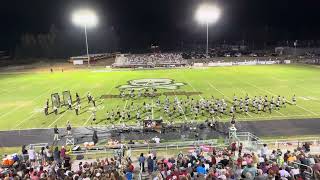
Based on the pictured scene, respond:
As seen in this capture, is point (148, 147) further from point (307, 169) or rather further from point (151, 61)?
point (151, 61)

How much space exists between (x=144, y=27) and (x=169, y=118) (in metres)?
103

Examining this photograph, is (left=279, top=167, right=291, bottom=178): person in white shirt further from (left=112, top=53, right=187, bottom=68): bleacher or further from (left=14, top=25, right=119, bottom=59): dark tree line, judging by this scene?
(left=14, top=25, right=119, bottom=59): dark tree line

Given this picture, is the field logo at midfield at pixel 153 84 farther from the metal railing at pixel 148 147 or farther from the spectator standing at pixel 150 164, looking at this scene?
the spectator standing at pixel 150 164

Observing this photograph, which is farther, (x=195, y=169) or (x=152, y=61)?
(x=152, y=61)

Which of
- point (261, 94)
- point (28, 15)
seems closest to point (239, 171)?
point (261, 94)

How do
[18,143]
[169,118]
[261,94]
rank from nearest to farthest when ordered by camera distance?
1. [18,143]
2. [169,118]
3. [261,94]

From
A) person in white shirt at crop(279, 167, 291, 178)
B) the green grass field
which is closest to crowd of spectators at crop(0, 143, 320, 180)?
person in white shirt at crop(279, 167, 291, 178)

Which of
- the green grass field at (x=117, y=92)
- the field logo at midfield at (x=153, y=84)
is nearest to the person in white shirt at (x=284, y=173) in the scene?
the green grass field at (x=117, y=92)

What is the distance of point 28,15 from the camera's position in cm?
10669

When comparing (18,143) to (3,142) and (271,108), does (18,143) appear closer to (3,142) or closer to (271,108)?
(3,142)

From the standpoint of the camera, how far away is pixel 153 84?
4553 centimetres

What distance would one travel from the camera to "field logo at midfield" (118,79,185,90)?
43.4m

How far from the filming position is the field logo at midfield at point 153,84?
43.4 meters

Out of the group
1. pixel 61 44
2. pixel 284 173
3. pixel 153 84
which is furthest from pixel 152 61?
pixel 284 173
